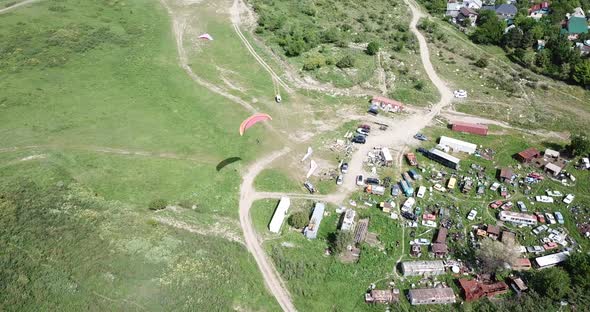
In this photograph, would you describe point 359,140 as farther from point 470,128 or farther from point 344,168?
point 470,128

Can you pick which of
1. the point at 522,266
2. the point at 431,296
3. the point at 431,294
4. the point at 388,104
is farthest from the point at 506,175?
the point at 431,296

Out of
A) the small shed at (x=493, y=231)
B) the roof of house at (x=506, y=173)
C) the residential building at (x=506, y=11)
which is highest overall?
the residential building at (x=506, y=11)

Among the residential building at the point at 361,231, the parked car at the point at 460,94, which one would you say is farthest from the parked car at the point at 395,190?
the parked car at the point at 460,94

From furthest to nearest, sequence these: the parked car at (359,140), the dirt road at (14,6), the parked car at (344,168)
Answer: the dirt road at (14,6) → the parked car at (359,140) → the parked car at (344,168)

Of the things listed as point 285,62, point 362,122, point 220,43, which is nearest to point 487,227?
point 362,122

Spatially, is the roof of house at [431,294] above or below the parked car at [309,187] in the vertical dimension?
below

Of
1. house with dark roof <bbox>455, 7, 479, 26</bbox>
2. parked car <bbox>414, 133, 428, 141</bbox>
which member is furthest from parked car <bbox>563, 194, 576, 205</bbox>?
house with dark roof <bbox>455, 7, 479, 26</bbox>

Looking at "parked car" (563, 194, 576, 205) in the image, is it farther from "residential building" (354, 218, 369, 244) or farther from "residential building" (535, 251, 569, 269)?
"residential building" (354, 218, 369, 244)

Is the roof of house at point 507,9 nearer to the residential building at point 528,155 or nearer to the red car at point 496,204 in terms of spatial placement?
Result: the residential building at point 528,155
